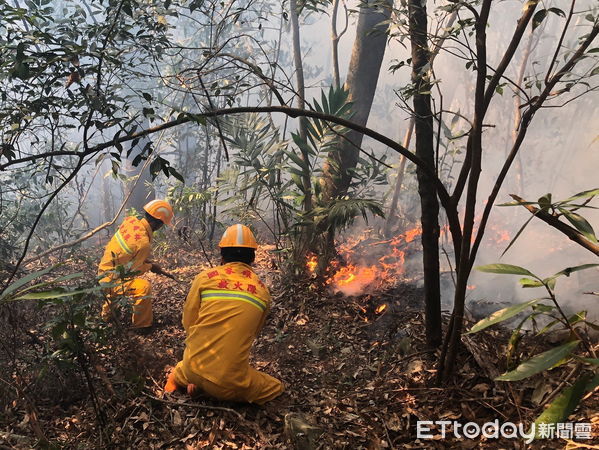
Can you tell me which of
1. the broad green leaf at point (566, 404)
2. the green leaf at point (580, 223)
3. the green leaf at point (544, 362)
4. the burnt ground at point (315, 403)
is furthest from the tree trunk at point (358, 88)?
the broad green leaf at point (566, 404)

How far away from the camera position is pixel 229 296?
3.00m

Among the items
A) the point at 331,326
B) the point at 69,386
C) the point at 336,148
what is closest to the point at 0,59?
the point at 69,386

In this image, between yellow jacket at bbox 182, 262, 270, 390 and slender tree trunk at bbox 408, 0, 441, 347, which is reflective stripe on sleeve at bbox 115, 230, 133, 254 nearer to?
yellow jacket at bbox 182, 262, 270, 390

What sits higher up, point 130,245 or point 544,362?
point 130,245

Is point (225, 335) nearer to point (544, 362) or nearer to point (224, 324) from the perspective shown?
point (224, 324)

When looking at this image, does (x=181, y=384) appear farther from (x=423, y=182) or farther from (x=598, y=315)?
(x=598, y=315)

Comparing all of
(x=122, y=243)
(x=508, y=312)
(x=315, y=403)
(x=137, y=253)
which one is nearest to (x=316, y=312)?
(x=315, y=403)

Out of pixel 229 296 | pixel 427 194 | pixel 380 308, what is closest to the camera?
pixel 427 194

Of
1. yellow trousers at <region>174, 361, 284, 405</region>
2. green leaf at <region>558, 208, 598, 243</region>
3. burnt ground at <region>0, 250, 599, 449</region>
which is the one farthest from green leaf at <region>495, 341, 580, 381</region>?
yellow trousers at <region>174, 361, 284, 405</region>

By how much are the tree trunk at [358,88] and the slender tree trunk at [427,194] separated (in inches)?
93.8

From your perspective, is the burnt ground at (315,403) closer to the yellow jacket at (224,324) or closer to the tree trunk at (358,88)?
the yellow jacket at (224,324)

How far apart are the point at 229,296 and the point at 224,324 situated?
0.21 metres

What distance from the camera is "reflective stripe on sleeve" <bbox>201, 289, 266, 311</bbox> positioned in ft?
9.84

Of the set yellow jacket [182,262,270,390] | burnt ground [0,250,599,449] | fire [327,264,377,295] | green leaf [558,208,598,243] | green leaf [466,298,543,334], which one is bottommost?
burnt ground [0,250,599,449]
